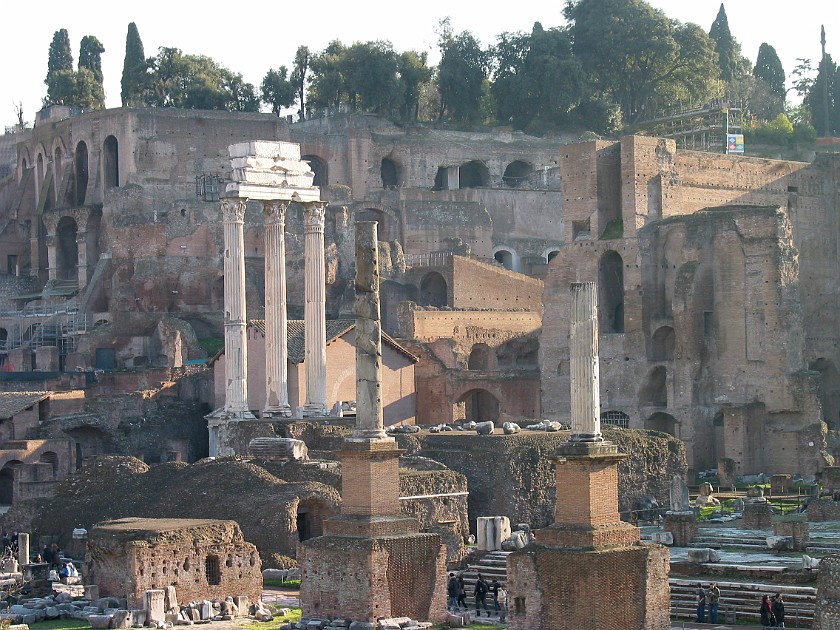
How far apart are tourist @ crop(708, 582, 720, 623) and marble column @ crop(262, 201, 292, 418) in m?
18.9

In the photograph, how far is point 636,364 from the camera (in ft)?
187

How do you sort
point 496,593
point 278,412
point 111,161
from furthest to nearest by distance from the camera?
point 111,161 < point 278,412 < point 496,593

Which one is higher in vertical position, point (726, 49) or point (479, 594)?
point (726, 49)

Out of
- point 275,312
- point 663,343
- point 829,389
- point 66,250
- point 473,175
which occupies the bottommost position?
point 829,389

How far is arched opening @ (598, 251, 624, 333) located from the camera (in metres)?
58.8

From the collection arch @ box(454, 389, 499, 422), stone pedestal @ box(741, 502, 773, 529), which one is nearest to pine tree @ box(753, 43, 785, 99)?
arch @ box(454, 389, 499, 422)

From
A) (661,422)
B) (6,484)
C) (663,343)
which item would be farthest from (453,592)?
(663,343)

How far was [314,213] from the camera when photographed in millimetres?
47812

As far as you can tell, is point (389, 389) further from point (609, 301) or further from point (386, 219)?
→ point (386, 219)

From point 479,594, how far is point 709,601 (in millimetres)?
3867

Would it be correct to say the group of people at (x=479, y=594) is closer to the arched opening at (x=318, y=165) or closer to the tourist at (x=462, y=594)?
the tourist at (x=462, y=594)

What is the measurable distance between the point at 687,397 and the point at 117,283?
18395 millimetres

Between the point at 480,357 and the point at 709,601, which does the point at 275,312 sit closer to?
the point at 480,357

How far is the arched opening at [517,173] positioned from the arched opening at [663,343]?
57.0 feet
